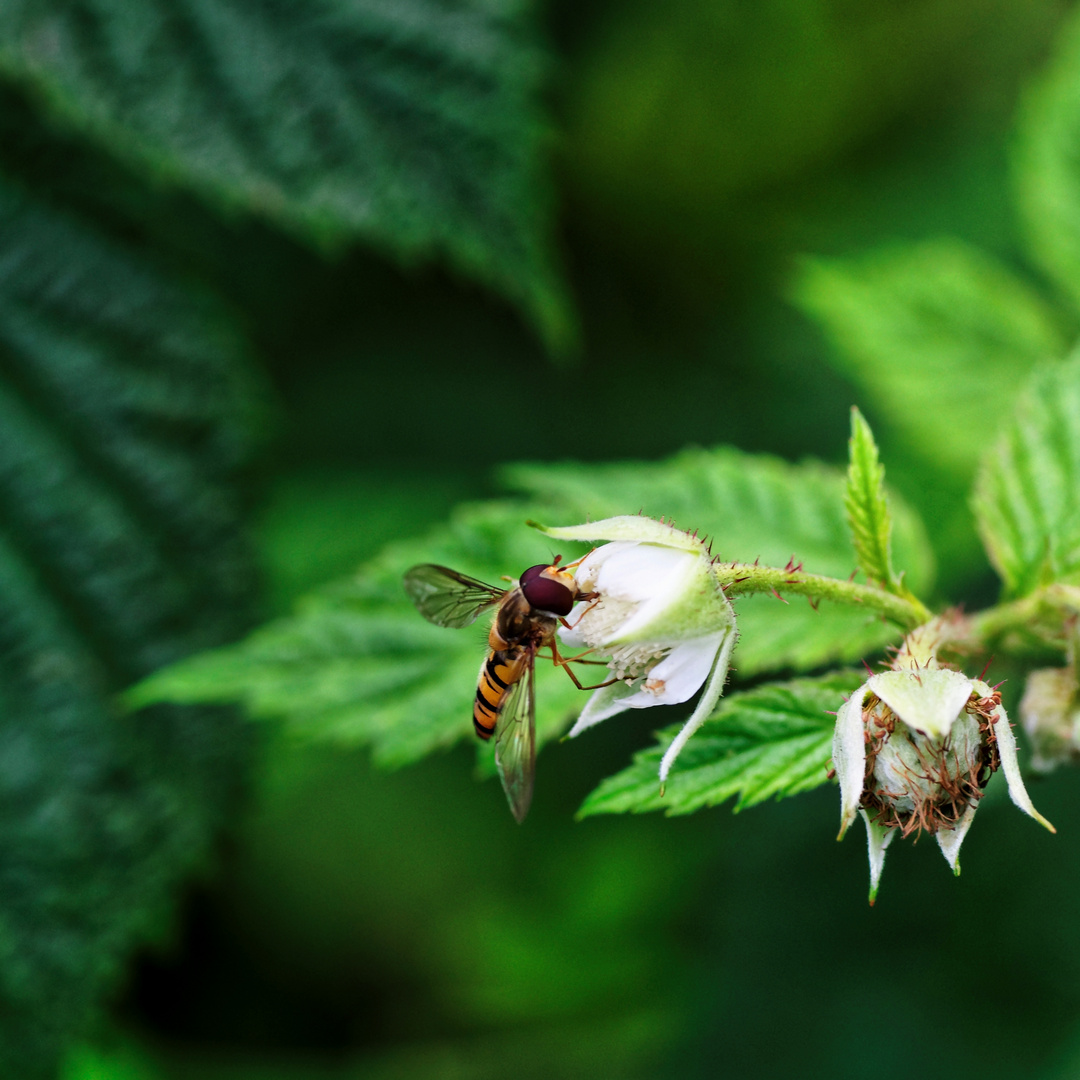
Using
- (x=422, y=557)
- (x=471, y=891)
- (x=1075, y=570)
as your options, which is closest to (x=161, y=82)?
(x=422, y=557)

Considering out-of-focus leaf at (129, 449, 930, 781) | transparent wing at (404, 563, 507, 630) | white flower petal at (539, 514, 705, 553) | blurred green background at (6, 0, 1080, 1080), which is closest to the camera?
white flower petal at (539, 514, 705, 553)

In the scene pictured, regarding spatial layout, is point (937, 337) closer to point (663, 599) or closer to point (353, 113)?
point (353, 113)

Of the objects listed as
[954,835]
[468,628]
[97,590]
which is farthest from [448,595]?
[97,590]

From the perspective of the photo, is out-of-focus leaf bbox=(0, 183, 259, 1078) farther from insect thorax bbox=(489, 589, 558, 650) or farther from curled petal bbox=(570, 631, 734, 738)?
curled petal bbox=(570, 631, 734, 738)

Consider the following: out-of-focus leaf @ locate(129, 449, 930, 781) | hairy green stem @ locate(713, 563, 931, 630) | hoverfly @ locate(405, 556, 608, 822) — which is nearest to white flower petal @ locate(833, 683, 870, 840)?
hairy green stem @ locate(713, 563, 931, 630)

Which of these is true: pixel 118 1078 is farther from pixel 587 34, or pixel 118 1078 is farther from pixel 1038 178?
pixel 587 34

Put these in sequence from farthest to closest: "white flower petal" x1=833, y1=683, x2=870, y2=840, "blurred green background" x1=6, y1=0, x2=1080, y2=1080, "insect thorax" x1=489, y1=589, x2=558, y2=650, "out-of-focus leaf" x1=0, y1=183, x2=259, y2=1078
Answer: "blurred green background" x1=6, y1=0, x2=1080, y2=1080, "out-of-focus leaf" x1=0, y1=183, x2=259, y2=1078, "insect thorax" x1=489, y1=589, x2=558, y2=650, "white flower petal" x1=833, y1=683, x2=870, y2=840

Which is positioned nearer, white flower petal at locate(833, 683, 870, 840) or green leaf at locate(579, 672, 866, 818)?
white flower petal at locate(833, 683, 870, 840)
